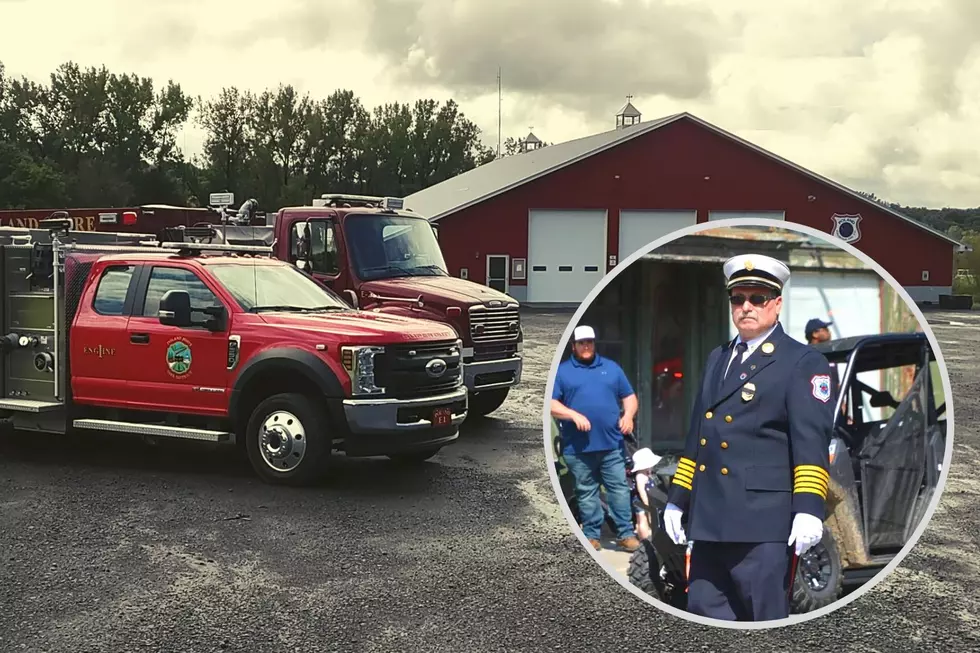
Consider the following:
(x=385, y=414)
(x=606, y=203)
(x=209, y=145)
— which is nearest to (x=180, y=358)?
(x=385, y=414)

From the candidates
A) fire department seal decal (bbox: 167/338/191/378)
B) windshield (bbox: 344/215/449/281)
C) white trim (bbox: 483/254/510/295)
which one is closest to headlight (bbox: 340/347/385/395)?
fire department seal decal (bbox: 167/338/191/378)

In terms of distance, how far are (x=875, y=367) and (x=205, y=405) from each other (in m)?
7.74

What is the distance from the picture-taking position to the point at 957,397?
1381 cm

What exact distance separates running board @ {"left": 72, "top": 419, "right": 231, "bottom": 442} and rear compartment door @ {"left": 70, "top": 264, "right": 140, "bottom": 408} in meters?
0.19

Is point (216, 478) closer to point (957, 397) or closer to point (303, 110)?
point (957, 397)

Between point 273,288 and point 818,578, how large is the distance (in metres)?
8.32

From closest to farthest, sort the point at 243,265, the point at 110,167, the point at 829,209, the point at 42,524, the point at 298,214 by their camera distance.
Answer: the point at 42,524 < the point at 243,265 < the point at 298,214 < the point at 829,209 < the point at 110,167

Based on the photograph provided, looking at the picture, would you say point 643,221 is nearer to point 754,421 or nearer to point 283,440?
point 283,440

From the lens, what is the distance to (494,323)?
11508mm

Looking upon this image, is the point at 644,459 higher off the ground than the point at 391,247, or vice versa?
the point at 391,247

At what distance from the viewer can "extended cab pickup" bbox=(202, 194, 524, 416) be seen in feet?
36.4

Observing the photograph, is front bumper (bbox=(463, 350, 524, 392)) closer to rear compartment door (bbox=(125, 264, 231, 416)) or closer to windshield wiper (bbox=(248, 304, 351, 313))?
windshield wiper (bbox=(248, 304, 351, 313))

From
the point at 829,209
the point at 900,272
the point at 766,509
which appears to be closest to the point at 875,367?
the point at 766,509

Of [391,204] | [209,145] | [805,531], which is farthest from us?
[209,145]
